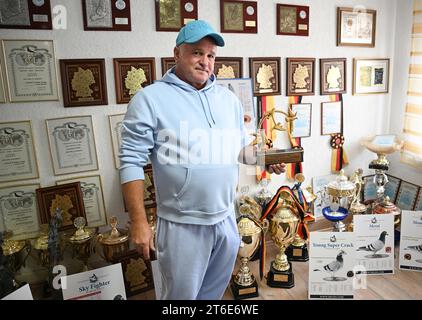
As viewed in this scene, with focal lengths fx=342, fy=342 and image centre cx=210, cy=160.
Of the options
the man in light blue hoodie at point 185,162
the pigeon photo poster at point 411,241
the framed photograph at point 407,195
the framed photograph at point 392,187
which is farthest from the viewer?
the framed photograph at point 392,187

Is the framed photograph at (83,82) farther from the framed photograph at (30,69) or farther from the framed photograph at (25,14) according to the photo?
the framed photograph at (25,14)

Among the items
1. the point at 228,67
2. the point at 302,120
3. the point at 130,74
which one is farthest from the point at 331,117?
the point at 130,74

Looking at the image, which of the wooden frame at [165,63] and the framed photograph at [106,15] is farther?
the wooden frame at [165,63]

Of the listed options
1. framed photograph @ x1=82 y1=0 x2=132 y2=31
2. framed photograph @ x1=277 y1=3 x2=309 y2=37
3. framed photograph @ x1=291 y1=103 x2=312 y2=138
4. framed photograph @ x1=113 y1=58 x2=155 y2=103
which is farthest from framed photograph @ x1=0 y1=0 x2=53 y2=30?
framed photograph @ x1=291 y1=103 x2=312 y2=138

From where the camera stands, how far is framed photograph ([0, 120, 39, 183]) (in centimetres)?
170

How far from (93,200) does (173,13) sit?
1.13 m

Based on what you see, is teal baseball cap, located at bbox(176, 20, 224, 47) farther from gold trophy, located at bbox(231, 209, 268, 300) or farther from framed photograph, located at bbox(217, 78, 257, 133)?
gold trophy, located at bbox(231, 209, 268, 300)

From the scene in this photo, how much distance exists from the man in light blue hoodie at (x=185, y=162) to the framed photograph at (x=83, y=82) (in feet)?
2.21

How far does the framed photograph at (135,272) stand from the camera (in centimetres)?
183

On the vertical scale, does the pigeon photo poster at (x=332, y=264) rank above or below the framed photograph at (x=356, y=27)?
below

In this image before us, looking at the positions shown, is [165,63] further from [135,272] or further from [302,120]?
[135,272]

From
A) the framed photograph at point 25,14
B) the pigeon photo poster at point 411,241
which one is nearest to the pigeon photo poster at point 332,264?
the pigeon photo poster at point 411,241

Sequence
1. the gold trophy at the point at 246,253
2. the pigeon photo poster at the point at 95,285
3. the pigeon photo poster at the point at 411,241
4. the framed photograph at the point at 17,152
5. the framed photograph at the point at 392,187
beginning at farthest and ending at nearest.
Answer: the framed photograph at the point at 392,187 < the pigeon photo poster at the point at 411,241 < the gold trophy at the point at 246,253 < the framed photograph at the point at 17,152 < the pigeon photo poster at the point at 95,285
